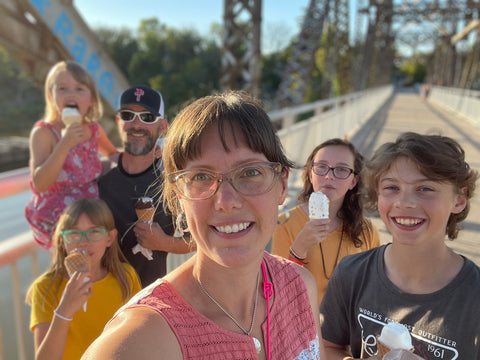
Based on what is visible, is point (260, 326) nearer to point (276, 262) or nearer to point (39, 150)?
point (276, 262)

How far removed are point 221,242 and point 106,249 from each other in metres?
1.45

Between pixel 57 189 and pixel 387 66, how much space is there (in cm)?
7278

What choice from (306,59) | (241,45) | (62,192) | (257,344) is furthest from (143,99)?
(306,59)

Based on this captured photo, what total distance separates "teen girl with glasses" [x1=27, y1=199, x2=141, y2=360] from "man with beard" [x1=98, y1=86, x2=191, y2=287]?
7.5 inches

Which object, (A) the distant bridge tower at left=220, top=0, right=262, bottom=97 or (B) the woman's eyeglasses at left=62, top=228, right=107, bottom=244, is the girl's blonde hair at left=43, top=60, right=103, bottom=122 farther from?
(A) the distant bridge tower at left=220, top=0, right=262, bottom=97

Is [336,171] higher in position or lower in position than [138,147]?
lower

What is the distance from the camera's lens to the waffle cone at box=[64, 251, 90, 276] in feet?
7.07

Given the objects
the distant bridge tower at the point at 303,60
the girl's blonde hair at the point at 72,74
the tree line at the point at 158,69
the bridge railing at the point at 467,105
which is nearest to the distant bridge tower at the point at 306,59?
the distant bridge tower at the point at 303,60

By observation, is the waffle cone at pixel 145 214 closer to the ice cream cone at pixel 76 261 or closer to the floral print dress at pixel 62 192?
the ice cream cone at pixel 76 261

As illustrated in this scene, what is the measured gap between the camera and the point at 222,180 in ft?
4.06

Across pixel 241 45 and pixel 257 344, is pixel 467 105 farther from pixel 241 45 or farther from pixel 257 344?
pixel 257 344

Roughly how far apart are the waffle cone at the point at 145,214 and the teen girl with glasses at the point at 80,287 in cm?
20

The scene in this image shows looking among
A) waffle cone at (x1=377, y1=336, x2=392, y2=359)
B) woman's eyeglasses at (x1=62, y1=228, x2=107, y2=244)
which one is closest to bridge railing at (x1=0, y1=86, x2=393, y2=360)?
woman's eyeglasses at (x1=62, y1=228, x2=107, y2=244)

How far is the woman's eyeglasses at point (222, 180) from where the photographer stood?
124cm
